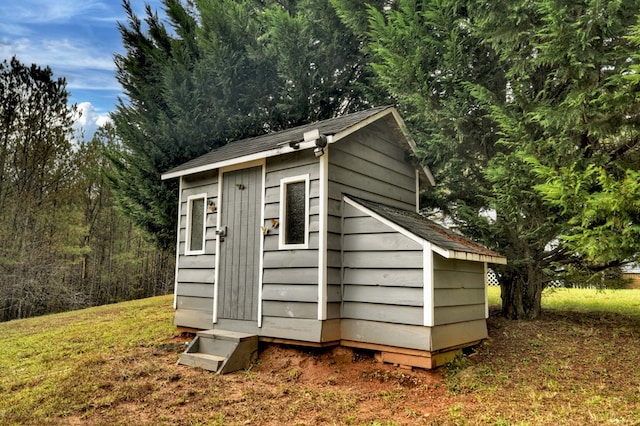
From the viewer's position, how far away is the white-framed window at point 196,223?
22.4 feet

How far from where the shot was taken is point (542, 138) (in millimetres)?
5574

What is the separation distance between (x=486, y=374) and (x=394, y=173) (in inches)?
133

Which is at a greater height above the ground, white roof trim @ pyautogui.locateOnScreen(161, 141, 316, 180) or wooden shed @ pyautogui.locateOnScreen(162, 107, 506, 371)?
white roof trim @ pyautogui.locateOnScreen(161, 141, 316, 180)

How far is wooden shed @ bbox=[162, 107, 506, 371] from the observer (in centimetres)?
488

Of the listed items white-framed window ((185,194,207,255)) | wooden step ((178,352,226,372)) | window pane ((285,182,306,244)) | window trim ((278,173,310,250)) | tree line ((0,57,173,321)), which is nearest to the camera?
wooden step ((178,352,226,372))

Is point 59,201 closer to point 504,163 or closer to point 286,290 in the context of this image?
point 286,290

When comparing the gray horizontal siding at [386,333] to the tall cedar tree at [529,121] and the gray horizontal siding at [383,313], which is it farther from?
the tall cedar tree at [529,121]

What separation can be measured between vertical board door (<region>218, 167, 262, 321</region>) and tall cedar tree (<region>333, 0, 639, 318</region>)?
2888 millimetres

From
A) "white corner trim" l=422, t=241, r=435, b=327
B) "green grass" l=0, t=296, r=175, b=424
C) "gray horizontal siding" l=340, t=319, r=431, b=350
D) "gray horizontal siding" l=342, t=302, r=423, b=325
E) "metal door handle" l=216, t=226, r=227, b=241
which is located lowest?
"green grass" l=0, t=296, r=175, b=424

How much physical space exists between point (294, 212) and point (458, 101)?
313 cm

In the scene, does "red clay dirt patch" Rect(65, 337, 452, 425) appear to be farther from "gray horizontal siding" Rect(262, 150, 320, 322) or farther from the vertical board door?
the vertical board door

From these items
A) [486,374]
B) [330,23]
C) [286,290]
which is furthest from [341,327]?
[330,23]

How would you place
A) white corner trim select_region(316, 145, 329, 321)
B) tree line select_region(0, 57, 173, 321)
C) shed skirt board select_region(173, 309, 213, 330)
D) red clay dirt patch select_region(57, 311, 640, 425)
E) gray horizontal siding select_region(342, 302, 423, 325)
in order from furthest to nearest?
tree line select_region(0, 57, 173, 321) → shed skirt board select_region(173, 309, 213, 330) → white corner trim select_region(316, 145, 329, 321) → gray horizontal siding select_region(342, 302, 423, 325) → red clay dirt patch select_region(57, 311, 640, 425)

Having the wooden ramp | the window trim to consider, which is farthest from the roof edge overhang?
the wooden ramp
